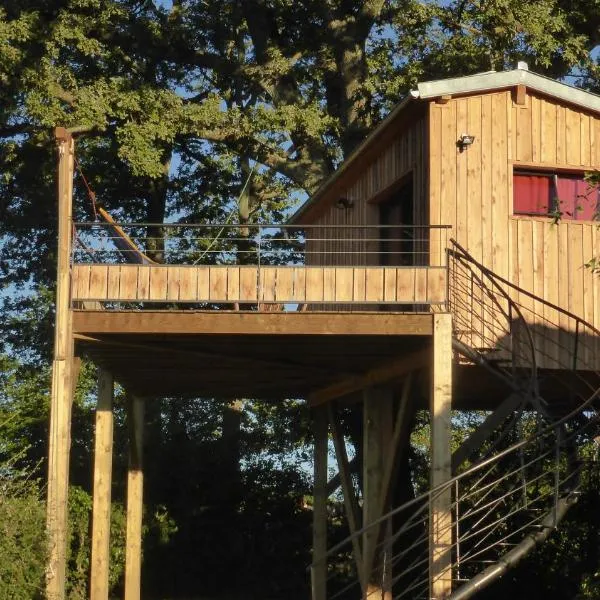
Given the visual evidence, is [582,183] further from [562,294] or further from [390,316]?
[390,316]

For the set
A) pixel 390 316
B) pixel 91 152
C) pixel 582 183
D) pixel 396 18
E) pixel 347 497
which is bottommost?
pixel 347 497

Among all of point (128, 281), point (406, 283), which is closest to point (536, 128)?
point (406, 283)

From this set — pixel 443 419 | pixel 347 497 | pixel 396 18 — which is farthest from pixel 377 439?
pixel 396 18

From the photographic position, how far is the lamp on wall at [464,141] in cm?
1761

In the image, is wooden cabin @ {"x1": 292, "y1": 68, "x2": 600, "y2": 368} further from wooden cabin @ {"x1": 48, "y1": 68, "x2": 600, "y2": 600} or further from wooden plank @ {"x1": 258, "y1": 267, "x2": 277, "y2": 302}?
wooden plank @ {"x1": 258, "y1": 267, "x2": 277, "y2": 302}

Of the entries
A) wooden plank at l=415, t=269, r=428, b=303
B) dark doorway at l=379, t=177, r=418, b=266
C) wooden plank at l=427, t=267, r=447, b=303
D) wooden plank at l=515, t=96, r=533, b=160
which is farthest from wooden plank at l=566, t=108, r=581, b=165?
wooden plank at l=415, t=269, r=428, b=303

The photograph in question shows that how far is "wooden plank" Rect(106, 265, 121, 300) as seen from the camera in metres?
16.6

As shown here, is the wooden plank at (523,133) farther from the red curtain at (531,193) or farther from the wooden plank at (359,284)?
the wooden plank at (359,284)

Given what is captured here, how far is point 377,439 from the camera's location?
63.6ft

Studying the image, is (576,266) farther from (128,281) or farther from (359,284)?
(128,281)

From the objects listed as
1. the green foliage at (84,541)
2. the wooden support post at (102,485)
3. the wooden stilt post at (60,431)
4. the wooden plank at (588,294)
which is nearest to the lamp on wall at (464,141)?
the wooden plank at (588,294)

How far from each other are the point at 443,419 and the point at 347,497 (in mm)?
6170

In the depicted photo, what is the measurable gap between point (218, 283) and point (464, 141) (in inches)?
147

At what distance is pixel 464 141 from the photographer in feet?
57.8
